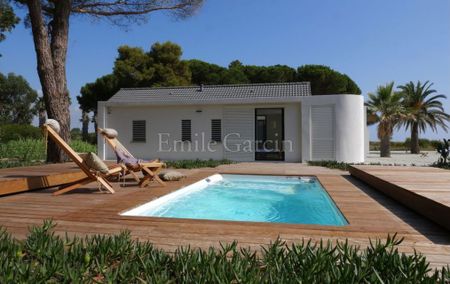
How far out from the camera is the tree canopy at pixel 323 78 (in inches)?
1236

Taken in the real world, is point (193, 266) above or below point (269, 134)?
below

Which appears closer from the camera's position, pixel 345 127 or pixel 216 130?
pixel 345 127

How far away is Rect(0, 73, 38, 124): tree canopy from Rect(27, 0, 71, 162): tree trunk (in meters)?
32.0

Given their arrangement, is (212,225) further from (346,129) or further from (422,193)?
(346,129)

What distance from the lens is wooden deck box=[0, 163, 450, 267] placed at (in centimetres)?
311

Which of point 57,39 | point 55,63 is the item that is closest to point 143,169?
point 55,63

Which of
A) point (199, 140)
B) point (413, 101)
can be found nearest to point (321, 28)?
point (199, 140)

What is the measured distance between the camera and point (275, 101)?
1384cm

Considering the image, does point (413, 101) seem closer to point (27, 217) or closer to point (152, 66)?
point (152, 66)

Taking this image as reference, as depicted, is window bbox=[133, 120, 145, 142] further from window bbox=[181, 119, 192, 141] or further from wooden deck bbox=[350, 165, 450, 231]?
wooden deck bbox=[350, 165, 450, 231]

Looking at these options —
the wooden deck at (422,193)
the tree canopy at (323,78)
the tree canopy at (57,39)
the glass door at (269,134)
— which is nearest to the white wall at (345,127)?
the glass door at (269,134)

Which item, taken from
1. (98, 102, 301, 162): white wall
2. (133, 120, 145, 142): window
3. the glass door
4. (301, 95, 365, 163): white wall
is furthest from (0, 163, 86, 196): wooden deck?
(301, 95, 365, 163): white wall

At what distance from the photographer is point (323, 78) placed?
31.5 m

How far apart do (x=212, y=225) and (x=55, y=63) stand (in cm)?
1032
